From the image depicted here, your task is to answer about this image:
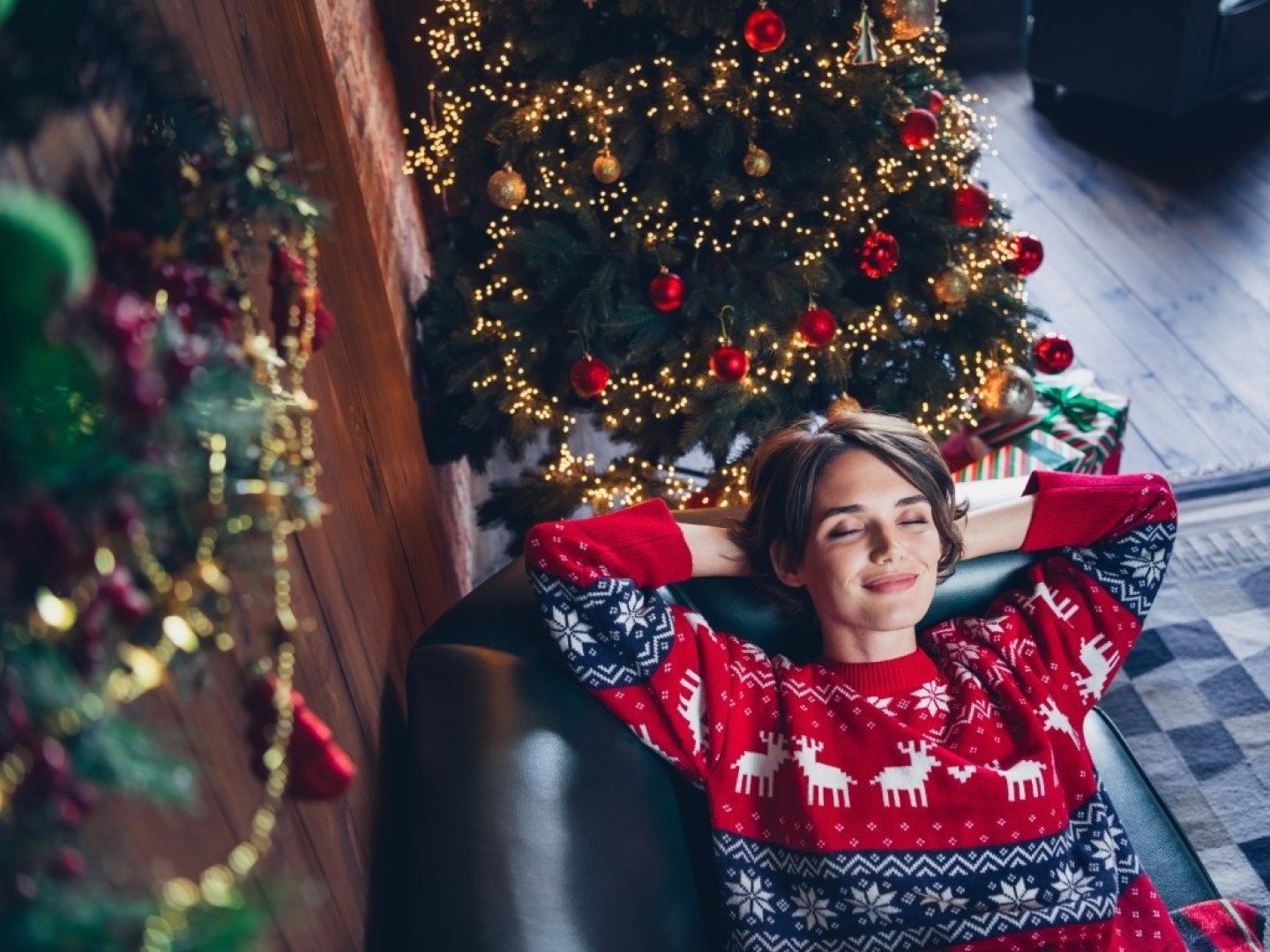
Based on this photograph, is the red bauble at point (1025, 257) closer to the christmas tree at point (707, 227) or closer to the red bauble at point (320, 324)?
the christmas tree at point (707, 227)

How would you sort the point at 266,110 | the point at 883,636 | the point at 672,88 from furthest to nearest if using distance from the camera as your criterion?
the point at 672,88, the point at 883,636, the point at 266,110

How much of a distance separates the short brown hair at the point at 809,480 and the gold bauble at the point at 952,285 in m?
0.61

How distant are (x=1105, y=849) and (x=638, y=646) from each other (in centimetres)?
64

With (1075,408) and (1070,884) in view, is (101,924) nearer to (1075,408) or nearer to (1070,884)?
(1070,884)

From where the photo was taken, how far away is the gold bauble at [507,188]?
199cm

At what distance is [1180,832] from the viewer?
60.1 inches

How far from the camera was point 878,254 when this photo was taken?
2.03 m

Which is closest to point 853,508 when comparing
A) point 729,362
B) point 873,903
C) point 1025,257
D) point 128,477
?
point 873,903

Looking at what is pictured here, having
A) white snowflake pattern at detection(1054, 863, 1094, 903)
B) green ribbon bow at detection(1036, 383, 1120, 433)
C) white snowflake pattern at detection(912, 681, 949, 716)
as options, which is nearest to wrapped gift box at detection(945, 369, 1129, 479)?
green ribbon bow at detection(1036, 383, 1120, 433)

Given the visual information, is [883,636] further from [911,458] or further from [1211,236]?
[1211,236]

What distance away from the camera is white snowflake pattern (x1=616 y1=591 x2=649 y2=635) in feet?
4.54

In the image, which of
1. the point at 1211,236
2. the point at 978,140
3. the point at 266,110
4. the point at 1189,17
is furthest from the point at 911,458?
the point at 1189,17

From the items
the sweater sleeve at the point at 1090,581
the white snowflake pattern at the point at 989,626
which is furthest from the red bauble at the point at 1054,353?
the white snowflake pattern at the point at 989,626

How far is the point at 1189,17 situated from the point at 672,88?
266cm
